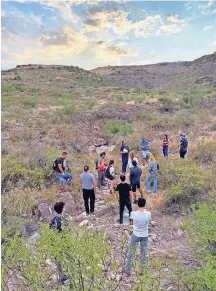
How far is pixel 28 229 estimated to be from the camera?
8141mm

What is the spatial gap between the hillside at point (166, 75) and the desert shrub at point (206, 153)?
119ft

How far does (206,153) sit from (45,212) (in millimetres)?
7696

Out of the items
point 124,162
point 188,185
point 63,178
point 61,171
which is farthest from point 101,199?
point 124,162

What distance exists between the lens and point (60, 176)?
1088cm

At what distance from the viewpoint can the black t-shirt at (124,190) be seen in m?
7.84

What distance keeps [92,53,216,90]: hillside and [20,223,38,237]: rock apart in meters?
44.4

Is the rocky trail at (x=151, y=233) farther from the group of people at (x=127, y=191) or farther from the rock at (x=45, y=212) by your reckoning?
the group of people at (x=127, y=191)

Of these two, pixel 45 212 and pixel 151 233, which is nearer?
pixel 151 233

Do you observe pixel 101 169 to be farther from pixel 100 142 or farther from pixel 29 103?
pixel 29 103

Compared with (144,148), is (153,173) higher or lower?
lower

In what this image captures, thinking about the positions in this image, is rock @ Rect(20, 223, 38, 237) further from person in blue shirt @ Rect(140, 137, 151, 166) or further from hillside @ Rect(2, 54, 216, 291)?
person in blue shirt @ Rect(140, 137, 151, 166)

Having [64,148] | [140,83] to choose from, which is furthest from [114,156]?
[140,83]

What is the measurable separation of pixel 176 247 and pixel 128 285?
170cm

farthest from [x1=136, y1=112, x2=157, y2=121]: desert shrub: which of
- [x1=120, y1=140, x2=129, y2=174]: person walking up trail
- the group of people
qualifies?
[x1=120, y1=140, x2=129, y2=174]: person walking up trail
